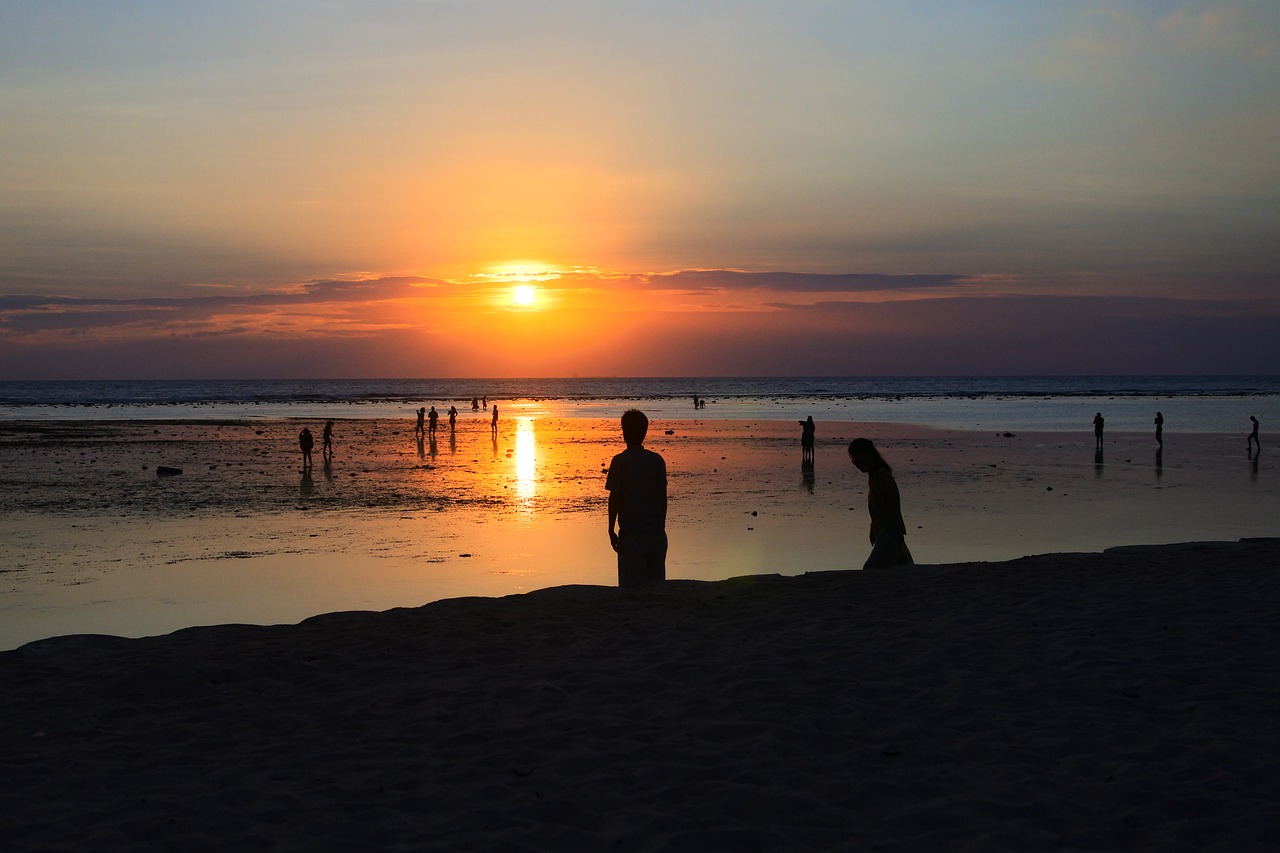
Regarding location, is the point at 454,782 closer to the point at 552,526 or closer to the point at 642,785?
the point at 642,785

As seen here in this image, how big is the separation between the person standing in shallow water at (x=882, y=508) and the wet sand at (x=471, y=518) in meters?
2.51

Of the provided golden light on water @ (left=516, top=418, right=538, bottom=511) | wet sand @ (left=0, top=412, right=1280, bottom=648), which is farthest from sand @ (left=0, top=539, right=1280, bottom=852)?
golden light on water @ (left=516, top=418, right=538, bottom=511)

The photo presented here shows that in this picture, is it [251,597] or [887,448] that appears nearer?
[251,597]

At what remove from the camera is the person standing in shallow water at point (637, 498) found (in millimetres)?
9430

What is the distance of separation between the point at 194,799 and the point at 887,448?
120 feet

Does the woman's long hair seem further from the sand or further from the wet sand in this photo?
the wet sand

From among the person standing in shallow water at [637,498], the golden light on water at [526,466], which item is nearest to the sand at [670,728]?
the person standing in shallow water at [637,498]

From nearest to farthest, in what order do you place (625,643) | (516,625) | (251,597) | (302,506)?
(625,643)
(516,625)
(251,597)
(302,506)

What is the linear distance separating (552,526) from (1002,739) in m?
13.2

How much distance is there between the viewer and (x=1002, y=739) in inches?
244

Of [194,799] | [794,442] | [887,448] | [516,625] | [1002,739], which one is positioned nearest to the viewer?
[194,799]

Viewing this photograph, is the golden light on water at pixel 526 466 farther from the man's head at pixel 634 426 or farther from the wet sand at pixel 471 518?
the man's head at pixel 634 426

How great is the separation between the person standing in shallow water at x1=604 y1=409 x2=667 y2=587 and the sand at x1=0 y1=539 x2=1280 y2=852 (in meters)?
0.61

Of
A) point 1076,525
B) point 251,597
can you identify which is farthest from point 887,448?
point 251,597
